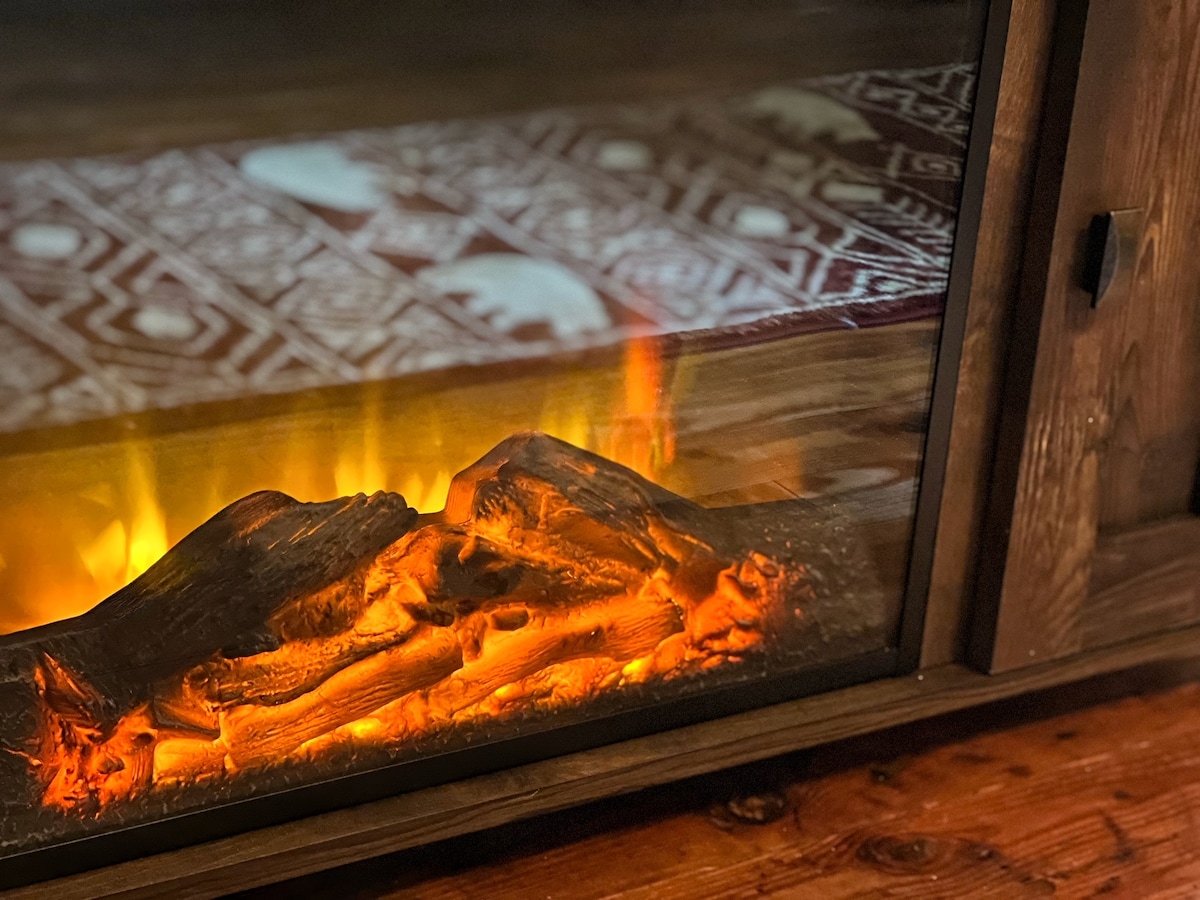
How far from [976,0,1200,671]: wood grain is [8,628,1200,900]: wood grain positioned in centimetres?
4

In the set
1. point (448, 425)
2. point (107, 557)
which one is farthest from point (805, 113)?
point (107, 557)

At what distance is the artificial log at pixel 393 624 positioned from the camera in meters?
0.85

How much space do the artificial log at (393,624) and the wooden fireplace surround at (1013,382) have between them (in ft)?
0.20

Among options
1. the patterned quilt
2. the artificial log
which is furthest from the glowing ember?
the patterned quilt

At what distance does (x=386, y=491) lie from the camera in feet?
2.93

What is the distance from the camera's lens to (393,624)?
92 centimetres

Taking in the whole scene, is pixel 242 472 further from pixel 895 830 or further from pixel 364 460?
pixel 895 830

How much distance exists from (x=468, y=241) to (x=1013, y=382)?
447 millimetres

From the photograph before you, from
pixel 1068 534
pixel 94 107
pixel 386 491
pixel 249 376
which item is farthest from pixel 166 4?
pixel 1068 534

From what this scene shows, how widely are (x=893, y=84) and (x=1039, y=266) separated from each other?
0.18 metres

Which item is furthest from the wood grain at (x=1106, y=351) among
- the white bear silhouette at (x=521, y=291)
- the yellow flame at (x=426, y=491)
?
the yellow flame at (x=426, y=491)

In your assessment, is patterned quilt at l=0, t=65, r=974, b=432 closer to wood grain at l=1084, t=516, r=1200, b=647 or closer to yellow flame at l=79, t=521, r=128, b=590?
yellow flame at l=79, t=521, r=128, b=590

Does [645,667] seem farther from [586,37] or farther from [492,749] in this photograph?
[586,37]

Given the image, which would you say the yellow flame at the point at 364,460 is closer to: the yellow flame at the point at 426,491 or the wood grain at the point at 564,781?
the yellow flame at the point at 426,491
